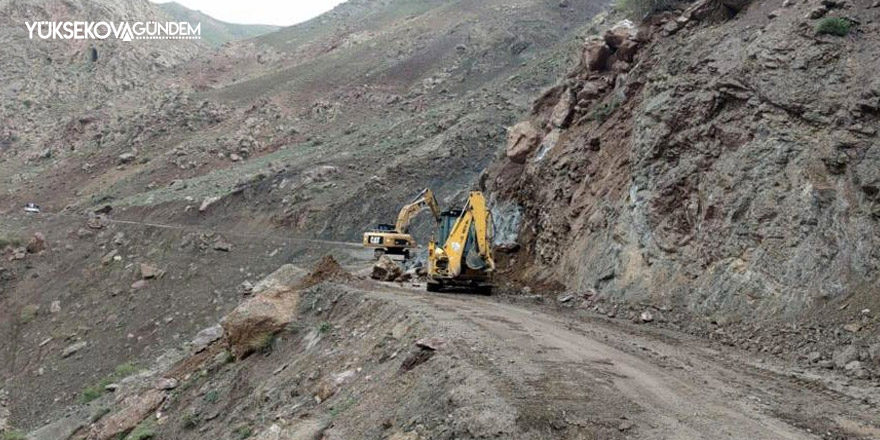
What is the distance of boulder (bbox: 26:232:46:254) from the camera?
2938cm

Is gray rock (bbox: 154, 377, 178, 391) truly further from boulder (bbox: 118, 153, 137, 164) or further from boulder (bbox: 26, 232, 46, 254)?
boulder (bbox: 118, 153, 137, 164)

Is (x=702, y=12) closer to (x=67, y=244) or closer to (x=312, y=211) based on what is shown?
(x=312, y=211)

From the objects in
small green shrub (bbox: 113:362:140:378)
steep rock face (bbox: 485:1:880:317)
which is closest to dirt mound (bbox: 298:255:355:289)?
steep rock face (bbox: 485:1:880:317)

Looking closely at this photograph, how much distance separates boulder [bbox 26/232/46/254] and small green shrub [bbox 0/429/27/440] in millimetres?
15698

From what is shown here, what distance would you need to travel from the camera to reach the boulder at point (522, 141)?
20922 mm

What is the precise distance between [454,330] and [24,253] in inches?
A: 1075

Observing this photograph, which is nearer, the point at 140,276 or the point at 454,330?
the point at 454,330

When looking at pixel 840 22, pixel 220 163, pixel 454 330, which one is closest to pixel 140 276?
pixel 220 163

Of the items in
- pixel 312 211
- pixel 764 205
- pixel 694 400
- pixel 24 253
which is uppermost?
pixel 764 205

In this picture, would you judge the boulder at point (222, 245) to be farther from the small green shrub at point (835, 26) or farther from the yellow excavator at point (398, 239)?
the small green shrub at point (835, 26)

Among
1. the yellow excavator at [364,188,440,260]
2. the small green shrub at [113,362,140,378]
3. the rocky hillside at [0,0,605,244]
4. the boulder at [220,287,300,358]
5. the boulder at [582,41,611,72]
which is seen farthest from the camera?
the rocky hillside at [0,0,605,244]

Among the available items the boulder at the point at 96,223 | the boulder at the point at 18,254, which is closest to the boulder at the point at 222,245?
the boulder at the point at 96,223

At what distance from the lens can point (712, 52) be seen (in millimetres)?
14453

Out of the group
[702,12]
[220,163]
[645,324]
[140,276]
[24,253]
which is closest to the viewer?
[645,324]
